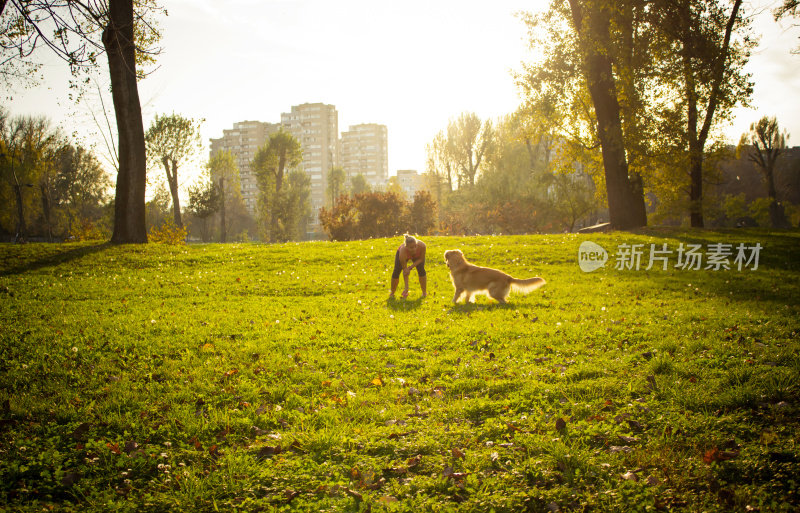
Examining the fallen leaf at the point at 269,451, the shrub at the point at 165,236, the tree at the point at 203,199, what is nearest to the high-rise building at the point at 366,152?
the tree at the point at 203,199

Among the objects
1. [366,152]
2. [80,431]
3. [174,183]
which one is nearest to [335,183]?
[174,183]

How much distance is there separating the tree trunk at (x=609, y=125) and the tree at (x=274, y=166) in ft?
157

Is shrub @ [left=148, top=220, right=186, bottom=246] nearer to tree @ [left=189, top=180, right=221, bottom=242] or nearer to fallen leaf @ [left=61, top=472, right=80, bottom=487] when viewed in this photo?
tree @ [left=189, top=180, right=221, bottom=242]

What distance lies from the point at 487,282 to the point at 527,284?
100 centimetres

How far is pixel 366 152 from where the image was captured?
172 m

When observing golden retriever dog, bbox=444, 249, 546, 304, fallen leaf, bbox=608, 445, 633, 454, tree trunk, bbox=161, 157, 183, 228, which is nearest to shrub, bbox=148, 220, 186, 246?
tree trunk, bbox=161, 157, 183, 228

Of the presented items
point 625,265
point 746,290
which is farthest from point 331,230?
point 746,290

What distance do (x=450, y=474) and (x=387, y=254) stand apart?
54.0ft

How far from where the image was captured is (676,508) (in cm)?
359

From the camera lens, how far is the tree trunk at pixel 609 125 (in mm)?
21938

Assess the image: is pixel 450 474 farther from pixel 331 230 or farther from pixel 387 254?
pixel 331 230

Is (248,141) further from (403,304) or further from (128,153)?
(403,304)

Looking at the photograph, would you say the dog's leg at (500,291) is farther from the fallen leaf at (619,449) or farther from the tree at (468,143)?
the tree at (468,143)

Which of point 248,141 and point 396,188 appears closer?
point 396,188
